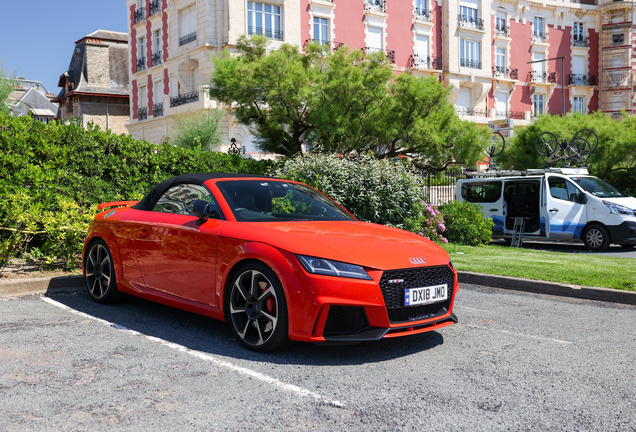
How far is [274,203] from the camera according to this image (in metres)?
5.51

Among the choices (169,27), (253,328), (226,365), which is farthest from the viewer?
(169,27)

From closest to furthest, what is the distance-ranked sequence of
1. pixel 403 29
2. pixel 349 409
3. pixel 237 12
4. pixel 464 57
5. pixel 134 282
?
pixel 349 409 → pixel 134 282 → pixel 237 12 → pixel 403 29 → pixel 464 57

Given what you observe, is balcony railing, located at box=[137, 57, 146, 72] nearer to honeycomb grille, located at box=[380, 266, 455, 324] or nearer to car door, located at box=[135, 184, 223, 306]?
car door, located at box=[135, 184, 223, 306]

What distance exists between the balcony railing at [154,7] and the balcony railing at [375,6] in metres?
12.6

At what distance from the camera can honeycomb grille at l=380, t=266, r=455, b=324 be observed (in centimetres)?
433

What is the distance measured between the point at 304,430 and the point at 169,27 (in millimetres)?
34624

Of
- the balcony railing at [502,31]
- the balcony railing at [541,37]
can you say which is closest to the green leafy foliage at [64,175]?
the balcony railing at [502,31]

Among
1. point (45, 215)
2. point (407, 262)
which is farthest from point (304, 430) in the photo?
point (45, 215)

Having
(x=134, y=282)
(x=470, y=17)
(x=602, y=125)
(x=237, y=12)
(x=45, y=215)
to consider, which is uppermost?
(x=470, y=17)

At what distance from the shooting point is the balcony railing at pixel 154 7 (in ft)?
118

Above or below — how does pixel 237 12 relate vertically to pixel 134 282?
above

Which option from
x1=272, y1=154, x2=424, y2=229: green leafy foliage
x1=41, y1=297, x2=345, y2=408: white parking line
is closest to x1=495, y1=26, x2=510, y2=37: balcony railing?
x1=272, y1=154, x2=424, y2=229: green leafy foliage

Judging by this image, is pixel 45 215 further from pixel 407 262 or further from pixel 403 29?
pixel 403 29

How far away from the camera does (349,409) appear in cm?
346
